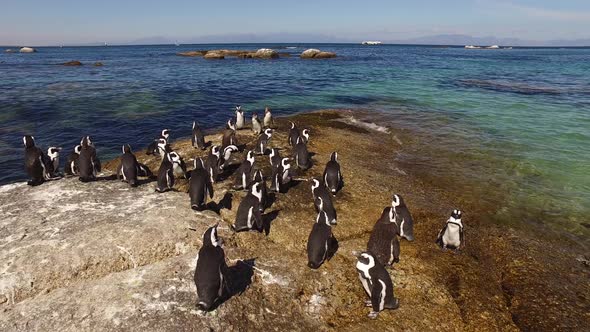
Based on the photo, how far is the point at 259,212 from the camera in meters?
9.64

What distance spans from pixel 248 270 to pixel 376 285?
2.64 metres

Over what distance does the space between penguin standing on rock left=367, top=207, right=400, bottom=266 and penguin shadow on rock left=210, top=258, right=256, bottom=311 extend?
273 centimetres

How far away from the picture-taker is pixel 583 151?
66.7 ft

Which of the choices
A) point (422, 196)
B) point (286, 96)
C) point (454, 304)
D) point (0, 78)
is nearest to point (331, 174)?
point (422, 196)

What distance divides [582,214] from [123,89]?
39250mm

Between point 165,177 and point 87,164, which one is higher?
point 87,164

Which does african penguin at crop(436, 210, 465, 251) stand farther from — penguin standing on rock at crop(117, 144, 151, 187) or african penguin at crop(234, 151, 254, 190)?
penguin standing on rock at crop(117, 144, 151, 187)

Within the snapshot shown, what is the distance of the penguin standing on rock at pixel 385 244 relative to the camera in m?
8.70

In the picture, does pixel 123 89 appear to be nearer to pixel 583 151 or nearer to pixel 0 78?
pixel 0 78

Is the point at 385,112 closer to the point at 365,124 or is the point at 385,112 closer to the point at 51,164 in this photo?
the point at 365,124

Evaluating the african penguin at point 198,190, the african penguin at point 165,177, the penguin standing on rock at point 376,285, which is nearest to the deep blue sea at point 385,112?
the penguin standing on rock at point 376,285

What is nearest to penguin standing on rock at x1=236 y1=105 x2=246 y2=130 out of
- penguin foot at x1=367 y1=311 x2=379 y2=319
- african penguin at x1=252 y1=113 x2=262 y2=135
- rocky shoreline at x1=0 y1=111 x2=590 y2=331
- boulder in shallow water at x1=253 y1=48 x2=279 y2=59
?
african penguin at x1=252 y1=113 x2=262 y2=135

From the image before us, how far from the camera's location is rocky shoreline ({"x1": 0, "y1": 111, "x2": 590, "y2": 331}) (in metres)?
7.06

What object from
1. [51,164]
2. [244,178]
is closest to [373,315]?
[244,178]
